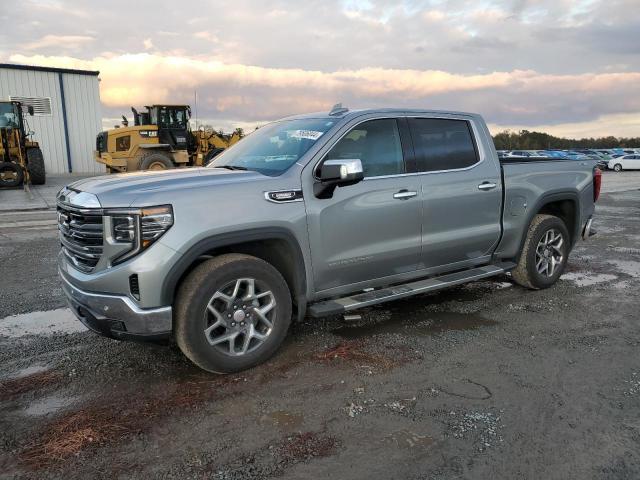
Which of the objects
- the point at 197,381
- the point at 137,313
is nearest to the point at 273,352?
the point at 197,381

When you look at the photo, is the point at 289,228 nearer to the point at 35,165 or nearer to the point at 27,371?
the point at 27,371

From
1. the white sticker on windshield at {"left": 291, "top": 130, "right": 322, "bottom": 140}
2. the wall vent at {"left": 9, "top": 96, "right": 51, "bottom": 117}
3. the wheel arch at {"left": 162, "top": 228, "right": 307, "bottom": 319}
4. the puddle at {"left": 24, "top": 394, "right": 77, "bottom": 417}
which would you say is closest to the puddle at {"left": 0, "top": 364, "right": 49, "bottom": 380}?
the puddle at {"left": 24, "top": 394, "right": 77, "bottom": 417}

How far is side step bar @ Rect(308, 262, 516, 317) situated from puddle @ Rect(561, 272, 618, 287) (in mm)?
1401

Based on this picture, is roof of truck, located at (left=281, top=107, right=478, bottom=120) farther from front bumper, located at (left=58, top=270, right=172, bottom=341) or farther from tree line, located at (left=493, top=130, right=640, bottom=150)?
tree line, located at (left=493, top=130, right=640, bottom=150)

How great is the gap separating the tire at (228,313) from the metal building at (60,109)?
30770mm

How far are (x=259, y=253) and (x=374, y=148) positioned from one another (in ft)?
4.47

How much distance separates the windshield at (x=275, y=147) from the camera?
13.8ft

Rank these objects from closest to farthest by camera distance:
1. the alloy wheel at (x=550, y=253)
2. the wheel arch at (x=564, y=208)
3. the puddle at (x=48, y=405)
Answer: the puddle at (x=48, y=405)
the wheel arch at (x=564, y=208)
the alloy wheel at (x=550, y=253)

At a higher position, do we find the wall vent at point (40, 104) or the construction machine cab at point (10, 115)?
the wall vent at point (40, 104)

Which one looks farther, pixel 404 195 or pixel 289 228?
pixel 404 195

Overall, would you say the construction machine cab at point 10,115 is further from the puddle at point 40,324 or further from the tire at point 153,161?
the puddle at point 40,324

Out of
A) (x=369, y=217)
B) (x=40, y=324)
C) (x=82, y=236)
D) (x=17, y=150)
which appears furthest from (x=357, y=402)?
(x=17, y=150)

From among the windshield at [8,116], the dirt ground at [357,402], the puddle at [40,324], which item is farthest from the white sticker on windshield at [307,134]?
the windshield at [8,116]

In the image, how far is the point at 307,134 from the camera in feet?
14.3
